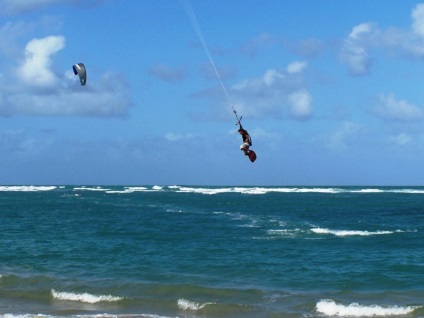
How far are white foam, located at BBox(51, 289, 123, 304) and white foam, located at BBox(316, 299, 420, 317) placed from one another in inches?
277

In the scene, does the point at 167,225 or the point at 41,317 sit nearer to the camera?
the point at 41,317

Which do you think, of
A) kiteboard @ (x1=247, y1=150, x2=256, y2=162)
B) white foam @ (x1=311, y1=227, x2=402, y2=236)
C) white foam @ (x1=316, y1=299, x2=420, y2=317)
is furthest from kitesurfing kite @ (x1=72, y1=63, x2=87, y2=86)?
white foam @ (x1=311, y1=227, x2=402, y2=236)

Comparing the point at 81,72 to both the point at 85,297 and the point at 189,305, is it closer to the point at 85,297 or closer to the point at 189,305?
the point at 85,297

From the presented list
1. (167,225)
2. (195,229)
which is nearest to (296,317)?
(195,229)

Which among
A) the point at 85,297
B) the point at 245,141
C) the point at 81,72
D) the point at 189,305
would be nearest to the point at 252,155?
the point at 245,141

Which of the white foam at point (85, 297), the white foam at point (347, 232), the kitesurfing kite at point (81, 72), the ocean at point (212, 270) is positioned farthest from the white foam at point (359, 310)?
the white foam at point (347, 232)

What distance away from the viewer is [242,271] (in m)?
26.9

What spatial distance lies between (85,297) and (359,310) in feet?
30.9

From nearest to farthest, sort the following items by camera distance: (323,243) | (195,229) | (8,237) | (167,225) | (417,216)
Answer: (323,243) < (8,237) < (195,229) < (167,225) < (417,216)

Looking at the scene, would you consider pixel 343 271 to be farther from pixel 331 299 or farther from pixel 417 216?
pixel 417 216

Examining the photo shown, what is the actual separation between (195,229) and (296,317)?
23672 mm

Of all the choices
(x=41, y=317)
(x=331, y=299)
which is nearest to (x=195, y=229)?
(x=331, y=299)

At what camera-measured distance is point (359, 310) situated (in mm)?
20438

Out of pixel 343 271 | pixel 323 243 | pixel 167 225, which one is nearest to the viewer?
pixel 343 271
